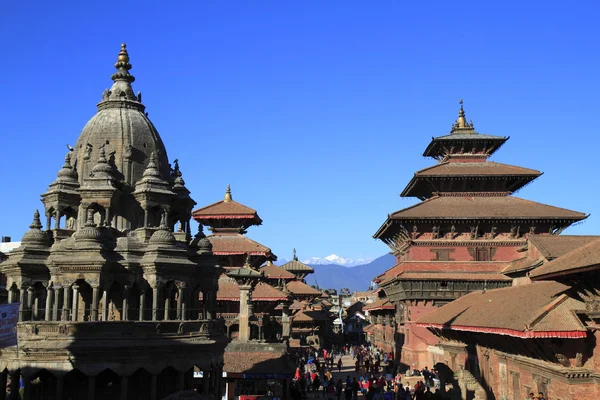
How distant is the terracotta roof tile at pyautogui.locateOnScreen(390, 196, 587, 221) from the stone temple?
1749cm

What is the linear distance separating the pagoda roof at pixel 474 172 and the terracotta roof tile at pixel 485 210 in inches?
65.2

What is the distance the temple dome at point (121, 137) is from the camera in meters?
29.4

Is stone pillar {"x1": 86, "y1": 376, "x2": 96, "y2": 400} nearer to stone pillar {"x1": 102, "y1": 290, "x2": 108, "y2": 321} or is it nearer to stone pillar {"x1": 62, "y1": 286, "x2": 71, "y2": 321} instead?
stone pillar {"x1": 102, "y1": 290, "x2": 108, "y2": 321}

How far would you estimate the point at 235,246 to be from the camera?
47594mm

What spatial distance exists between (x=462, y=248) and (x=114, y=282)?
24.6 meters

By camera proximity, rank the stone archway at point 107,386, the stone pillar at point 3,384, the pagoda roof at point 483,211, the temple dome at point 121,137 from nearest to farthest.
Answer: the stone archway at point 107,386, the stone pillar at point 3,384, the temple dome at point 121,137, the pagoda roof at point 483,211

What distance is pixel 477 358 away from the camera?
2841cm

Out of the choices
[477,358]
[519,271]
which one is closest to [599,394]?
[477,358]

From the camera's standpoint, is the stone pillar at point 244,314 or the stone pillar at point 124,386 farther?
the stone pillar at point 244,314

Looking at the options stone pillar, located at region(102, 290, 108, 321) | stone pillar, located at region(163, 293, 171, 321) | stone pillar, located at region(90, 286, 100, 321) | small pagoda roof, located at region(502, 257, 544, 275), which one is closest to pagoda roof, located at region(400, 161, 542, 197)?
small pagoda roof, located at region(502, 257, 544, 275)

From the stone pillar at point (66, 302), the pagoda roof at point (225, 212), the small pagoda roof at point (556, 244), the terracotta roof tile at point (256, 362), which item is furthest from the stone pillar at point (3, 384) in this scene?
the pagoda roof at point (225, 212)

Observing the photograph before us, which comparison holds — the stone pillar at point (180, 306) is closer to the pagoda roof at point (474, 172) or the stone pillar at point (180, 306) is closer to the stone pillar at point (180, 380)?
the stone pillar at point (180, 380)

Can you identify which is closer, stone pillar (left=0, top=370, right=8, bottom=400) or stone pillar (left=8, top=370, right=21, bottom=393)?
stone pillar (left=8, top=370, right=21, bottom=393)

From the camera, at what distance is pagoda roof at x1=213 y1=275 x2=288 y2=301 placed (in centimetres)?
4116
